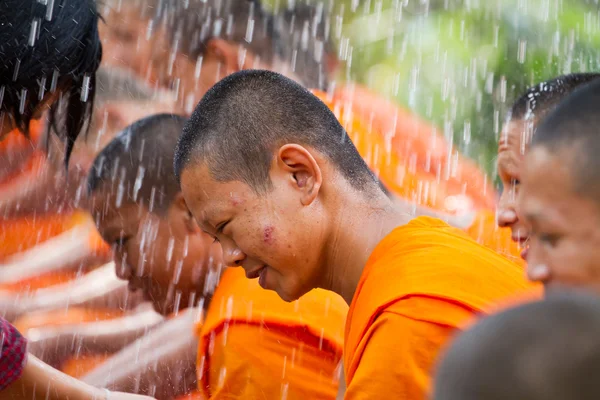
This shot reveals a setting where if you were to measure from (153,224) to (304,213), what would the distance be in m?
1.24

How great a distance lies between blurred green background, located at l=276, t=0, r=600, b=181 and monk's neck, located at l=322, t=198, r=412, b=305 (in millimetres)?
4964

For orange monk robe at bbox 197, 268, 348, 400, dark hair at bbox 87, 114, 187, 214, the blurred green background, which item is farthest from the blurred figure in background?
the blurred green background

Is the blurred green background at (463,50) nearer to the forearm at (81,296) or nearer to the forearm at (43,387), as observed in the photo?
the forearm at (81,296)

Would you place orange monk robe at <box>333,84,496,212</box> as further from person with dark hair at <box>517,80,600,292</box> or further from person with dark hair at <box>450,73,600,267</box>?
person with dark hair at <box>517,80,600,292</box>

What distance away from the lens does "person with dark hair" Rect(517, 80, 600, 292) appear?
154cm

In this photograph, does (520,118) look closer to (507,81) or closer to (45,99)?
(45,99)

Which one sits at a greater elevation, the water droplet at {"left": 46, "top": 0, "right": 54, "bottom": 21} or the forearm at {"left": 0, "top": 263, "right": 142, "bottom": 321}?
the water droplet at {"left": 46, "top": 0, "right": 54, "bottom": 21}

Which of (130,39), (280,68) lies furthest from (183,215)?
A: (130,39)

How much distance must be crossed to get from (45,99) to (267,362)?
3.77ft

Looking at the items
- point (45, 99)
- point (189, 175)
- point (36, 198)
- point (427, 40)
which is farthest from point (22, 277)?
point (427, 40)

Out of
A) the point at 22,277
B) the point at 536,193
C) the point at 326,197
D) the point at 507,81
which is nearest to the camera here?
the point at 536,193

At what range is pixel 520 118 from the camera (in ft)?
10.2

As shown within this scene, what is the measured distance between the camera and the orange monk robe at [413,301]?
201 cm

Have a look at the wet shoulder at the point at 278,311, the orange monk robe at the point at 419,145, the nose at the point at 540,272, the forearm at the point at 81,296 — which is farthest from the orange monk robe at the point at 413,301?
the forearm at the point at 81,296
